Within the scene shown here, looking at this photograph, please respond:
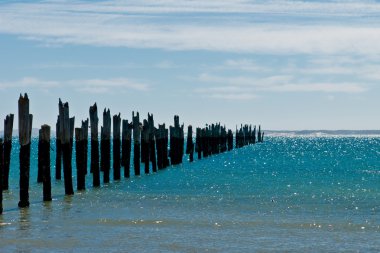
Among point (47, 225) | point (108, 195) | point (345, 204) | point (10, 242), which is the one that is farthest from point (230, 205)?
point (10, 242)

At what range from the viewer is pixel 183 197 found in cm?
2238

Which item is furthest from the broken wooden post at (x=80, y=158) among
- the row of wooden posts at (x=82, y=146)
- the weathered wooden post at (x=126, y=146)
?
the weathered wooden post at (x=126, y=146)

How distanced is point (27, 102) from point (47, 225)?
3737 mm

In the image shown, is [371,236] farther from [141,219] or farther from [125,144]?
[125,144]

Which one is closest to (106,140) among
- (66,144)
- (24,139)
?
(66,144)

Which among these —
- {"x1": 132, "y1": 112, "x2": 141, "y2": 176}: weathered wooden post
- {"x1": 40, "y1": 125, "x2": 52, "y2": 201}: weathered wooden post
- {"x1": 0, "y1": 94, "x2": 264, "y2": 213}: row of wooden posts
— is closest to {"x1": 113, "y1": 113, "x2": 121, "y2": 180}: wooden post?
{"x1": 0, "y1": 94, "x2": 264, "y2": 213}: row of wooden posts

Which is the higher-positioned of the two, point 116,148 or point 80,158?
point 116,148

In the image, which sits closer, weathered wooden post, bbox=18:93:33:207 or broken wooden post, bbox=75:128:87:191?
weathered wooden post, bbox=18:93:33:207

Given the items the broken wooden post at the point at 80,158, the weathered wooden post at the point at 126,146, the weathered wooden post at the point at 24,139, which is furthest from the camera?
the weathered wooden post at the point at 126,146

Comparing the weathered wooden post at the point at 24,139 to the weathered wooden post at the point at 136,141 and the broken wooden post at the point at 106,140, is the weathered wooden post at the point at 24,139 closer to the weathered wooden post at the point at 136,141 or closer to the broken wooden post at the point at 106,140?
the broken wooden post at the point at 106,140

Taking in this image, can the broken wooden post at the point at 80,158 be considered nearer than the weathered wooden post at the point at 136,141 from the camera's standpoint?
Yes

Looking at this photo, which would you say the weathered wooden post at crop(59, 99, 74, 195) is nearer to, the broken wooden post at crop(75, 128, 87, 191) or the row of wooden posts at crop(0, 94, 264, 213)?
the row of wooden posts at crop(0, 94, 264, 213)

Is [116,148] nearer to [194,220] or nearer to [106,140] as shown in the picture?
[106,140]

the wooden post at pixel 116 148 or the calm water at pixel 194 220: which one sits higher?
the wooden post at pixel 116 148
